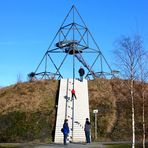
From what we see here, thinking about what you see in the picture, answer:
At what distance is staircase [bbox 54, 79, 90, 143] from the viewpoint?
35344 millimetres

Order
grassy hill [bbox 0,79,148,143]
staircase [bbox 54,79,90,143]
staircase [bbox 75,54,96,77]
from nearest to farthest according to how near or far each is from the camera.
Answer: staircase [bbox 54,79,90,143] → grassy hill [bbox 0,79,148,143] → staircase [bbox 75,54,96,77]

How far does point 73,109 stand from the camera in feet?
124

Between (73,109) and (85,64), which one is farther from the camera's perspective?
(85,64)

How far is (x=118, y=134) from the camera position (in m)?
36.0

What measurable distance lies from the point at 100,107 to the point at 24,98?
24.9 feet

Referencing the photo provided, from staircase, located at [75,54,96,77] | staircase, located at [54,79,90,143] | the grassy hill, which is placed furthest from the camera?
staircase, located at [75,54,96,77]

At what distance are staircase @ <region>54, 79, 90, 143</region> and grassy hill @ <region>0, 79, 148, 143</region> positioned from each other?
0.68m

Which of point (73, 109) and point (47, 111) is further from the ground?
point (73, 109)

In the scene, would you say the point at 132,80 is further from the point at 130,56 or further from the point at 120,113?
the point at 120,113

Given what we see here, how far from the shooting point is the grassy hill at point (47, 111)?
35.9 meters

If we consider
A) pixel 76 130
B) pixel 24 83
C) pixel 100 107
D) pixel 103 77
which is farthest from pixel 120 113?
pixel 24 83

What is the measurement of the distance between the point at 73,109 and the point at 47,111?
2.45m

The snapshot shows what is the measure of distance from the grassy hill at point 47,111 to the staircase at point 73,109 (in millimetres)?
679

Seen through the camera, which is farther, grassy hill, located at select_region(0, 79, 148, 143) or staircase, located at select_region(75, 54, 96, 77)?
staircase, located at select_region(75, 54, 96, 77)
